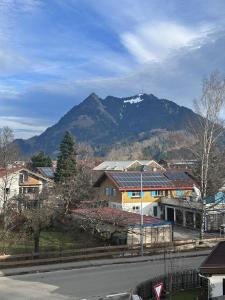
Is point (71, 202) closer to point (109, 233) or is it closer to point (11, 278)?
point (109, 233)

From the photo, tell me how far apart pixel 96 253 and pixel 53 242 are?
309 inches

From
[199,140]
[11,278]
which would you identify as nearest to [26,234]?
[11,278]

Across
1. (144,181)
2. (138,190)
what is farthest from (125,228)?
(144,181)

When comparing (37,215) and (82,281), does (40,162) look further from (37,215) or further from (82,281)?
(82,281)

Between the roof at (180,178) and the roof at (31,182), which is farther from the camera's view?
the roof at (31,182)

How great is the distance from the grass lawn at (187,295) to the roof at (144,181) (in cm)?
3080

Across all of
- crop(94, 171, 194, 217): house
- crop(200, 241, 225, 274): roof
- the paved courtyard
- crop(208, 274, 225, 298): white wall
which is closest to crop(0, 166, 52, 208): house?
crop(94, 171, 194, 217): house

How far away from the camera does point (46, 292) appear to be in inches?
1024

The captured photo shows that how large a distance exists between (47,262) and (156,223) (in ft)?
41.4

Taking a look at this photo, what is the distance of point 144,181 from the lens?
59906 mm

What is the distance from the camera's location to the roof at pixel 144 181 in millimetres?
58375

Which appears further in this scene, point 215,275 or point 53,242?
point 53,242

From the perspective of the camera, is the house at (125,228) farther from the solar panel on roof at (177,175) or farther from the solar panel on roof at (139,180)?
the solar panel on roof at (177,175)

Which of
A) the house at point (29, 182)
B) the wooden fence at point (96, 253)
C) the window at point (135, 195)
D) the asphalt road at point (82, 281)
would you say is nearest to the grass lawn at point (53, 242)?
the wooden fence at point (96, 253)
